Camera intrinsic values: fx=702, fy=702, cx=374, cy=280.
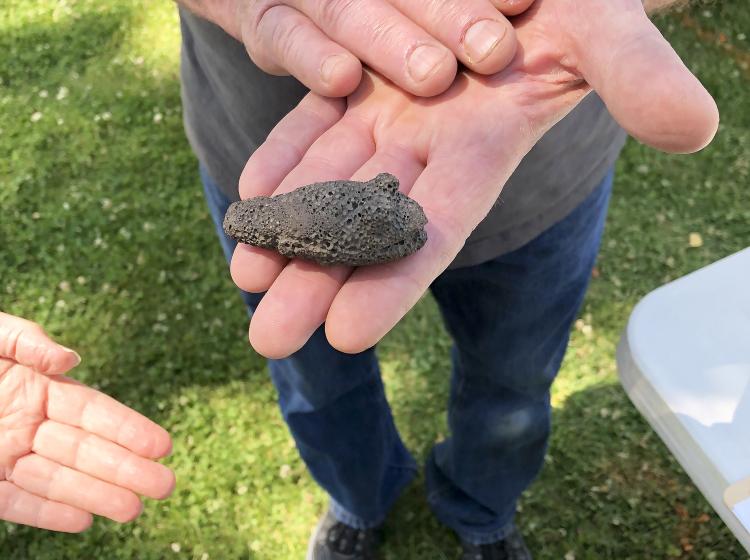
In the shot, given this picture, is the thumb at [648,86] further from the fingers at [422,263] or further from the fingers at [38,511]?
the fingers at [38,511]

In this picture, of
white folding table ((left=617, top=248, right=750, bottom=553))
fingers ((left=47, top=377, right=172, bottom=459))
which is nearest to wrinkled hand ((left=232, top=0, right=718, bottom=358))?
white folding table ((left=617, top=248, right=750, bottom=553))

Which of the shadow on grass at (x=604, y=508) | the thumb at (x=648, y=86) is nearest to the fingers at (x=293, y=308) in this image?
the thumb at (x=648, y=86)

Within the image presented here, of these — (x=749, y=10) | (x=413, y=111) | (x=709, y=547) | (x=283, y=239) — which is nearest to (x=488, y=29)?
(x=413, y=111)

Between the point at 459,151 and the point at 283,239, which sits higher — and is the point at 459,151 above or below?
above

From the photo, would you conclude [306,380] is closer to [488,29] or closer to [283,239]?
[283,239]

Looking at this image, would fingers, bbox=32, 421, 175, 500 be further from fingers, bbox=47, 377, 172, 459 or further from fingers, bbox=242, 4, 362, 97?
fingers, bbox=242, 4, 362, 97

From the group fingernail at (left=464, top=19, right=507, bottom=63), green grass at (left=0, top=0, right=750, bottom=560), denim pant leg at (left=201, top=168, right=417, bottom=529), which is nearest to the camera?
fingernail at (left=464, top=19, right=507, bottom=63)
